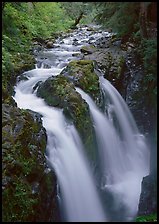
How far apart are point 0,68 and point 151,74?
4.25 metres

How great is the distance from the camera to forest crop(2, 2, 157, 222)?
6977mm

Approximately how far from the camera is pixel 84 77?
11.1 m

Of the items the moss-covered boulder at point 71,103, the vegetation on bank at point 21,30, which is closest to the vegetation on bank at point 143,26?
the moss-covered boulder at point 71,103

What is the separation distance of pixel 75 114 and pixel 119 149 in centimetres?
224

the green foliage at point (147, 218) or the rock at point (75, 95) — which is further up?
the rock at point (75, 95)

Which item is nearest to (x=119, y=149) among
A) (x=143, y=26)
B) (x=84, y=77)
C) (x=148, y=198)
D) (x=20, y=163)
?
(x=148, y=198)

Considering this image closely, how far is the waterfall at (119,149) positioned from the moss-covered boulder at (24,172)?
2560 millimetres

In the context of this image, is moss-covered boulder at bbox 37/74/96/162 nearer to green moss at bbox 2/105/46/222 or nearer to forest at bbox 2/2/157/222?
forest at bbox 2/2/157/222

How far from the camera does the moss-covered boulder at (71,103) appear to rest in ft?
30.4

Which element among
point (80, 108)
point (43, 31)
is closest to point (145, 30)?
point (80, 108)

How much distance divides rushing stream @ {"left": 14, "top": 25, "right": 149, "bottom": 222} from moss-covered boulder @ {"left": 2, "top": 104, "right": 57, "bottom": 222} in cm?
69

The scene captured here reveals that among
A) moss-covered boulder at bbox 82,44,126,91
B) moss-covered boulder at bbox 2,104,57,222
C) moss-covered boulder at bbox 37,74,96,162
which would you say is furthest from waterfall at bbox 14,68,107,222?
moss-covered boulder at bbox 82,44,126,91

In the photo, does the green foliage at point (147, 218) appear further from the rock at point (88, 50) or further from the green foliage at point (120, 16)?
the rock at point (88, 50)

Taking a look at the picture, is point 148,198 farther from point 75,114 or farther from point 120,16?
point 120,16
